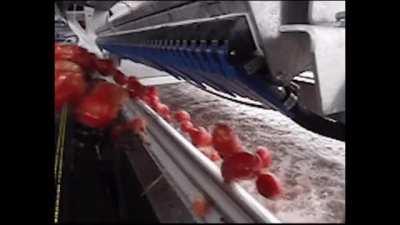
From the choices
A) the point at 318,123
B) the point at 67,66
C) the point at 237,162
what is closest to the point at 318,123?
the point at 318,123

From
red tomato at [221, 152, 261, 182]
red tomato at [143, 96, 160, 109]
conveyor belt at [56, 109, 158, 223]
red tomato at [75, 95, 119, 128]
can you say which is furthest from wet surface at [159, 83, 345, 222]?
red tomato at [75, 95, 119, 128]

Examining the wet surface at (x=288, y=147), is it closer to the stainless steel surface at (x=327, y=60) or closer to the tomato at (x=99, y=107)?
the stainless steel surface at (x=327, y=60)

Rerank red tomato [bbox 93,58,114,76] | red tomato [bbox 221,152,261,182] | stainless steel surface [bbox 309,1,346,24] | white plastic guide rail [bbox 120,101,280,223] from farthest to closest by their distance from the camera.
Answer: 1. red tomato [bbox 93,58,114,76]
2. stainless steel surface [bbox 309,1,346,24]
3. red tomato [bbox 221,152,261,182]
4. white plastic guide rail [bbox 120,101,280,223]

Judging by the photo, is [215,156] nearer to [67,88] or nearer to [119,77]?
[67,88]

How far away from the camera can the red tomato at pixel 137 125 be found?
1.01 m

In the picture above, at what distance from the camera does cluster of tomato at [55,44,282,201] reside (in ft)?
Answer: 2.60

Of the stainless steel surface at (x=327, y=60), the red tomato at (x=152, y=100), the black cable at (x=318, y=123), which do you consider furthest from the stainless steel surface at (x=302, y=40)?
the red tomato at (x=152, y=100)

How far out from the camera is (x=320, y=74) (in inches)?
32.4

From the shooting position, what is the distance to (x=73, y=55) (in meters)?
1.08

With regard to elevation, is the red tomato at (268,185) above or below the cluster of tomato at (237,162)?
below

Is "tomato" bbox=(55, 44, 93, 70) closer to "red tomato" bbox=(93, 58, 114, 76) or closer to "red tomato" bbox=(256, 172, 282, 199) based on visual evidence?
"red tomato" bbox=(93, 58, 114, 76)

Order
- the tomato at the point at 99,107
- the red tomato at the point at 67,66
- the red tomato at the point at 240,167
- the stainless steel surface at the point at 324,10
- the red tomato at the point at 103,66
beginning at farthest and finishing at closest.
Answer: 1. the red tomato at the point at 103,66
2. the red tomato at the point at 67,66
3. the tomato at the point at 99,107
4. the stainless steel surface at the point at 324,10
5. the red tomato at the point at 240,167
